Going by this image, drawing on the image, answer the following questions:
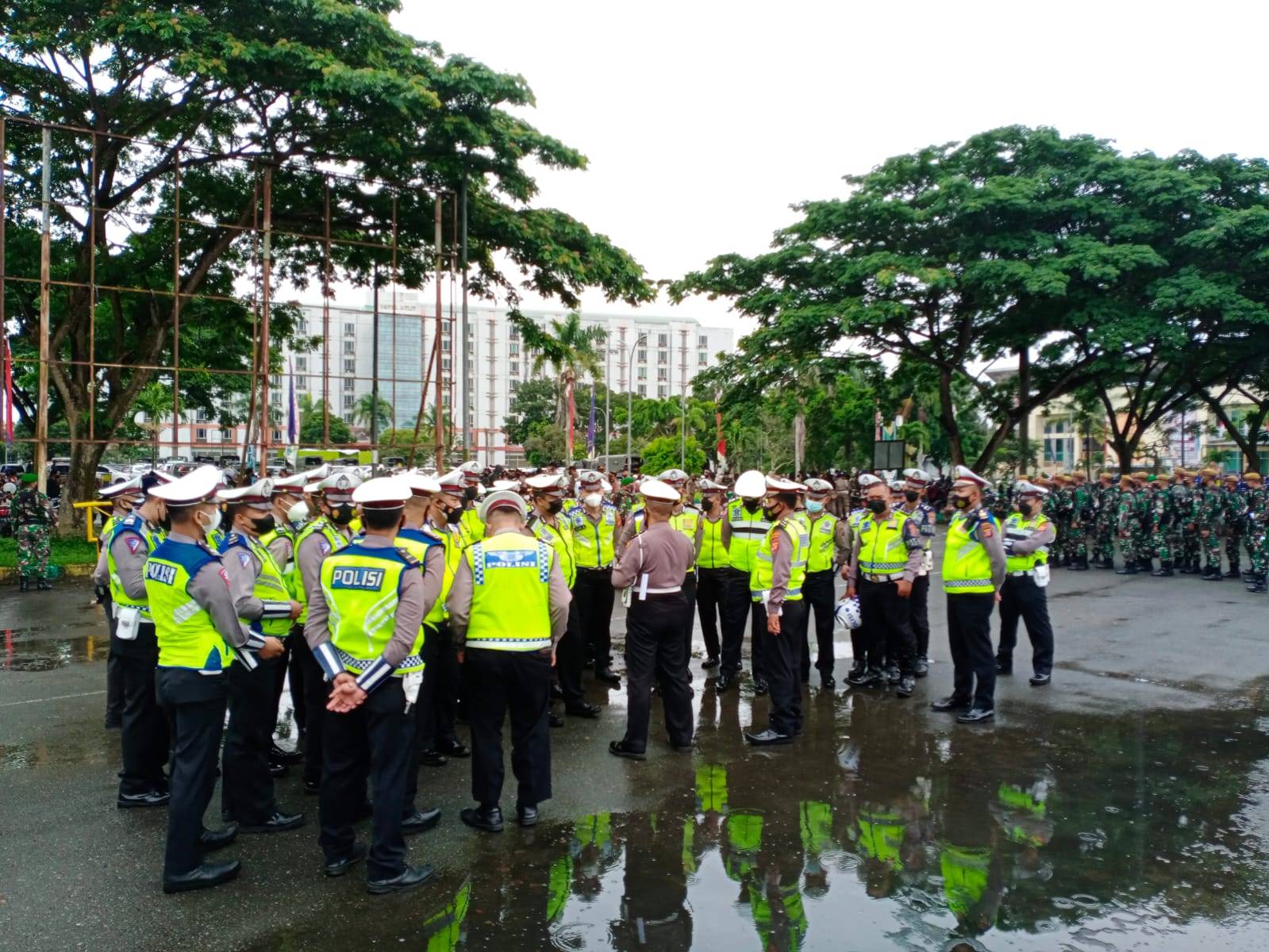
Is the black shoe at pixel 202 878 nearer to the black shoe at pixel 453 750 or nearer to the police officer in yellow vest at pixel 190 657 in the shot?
the police officer in yellow vest at pixel 190 657

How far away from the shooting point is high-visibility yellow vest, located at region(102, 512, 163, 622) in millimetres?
5547

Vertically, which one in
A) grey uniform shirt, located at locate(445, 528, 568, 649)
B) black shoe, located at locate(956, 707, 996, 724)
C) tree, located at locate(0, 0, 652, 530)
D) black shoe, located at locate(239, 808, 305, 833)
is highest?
tree, located at locate(0, 0, 652, 530)

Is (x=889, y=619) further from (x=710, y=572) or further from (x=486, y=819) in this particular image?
(x=486, y=819)

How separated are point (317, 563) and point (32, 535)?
37.7 feet

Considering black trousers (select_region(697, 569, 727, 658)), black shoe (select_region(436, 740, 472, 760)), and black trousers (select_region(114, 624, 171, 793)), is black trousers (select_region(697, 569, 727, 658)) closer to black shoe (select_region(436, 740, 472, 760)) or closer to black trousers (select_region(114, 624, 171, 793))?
black shoe (select_region(436, 740, 472, 760))

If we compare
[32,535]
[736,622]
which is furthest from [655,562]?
[32,535]

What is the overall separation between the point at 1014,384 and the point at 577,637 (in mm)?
24991

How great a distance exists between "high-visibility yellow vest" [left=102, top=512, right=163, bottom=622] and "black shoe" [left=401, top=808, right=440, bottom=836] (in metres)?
2.03

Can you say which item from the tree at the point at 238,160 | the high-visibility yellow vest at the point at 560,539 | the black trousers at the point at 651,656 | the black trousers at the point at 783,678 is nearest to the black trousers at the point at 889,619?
the black trousers at the point at 783,678

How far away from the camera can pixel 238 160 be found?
18438 millimetres

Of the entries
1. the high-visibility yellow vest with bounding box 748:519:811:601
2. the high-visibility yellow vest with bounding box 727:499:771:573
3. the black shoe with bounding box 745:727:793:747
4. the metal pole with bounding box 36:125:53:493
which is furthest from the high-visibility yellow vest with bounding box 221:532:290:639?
the metal pole with bounding box 36:125:53:493

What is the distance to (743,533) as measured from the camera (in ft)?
26.0

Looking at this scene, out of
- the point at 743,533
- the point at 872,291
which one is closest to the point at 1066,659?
the point at 743,533

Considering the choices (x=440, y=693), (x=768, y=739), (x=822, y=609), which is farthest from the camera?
(x=822, y=609)
